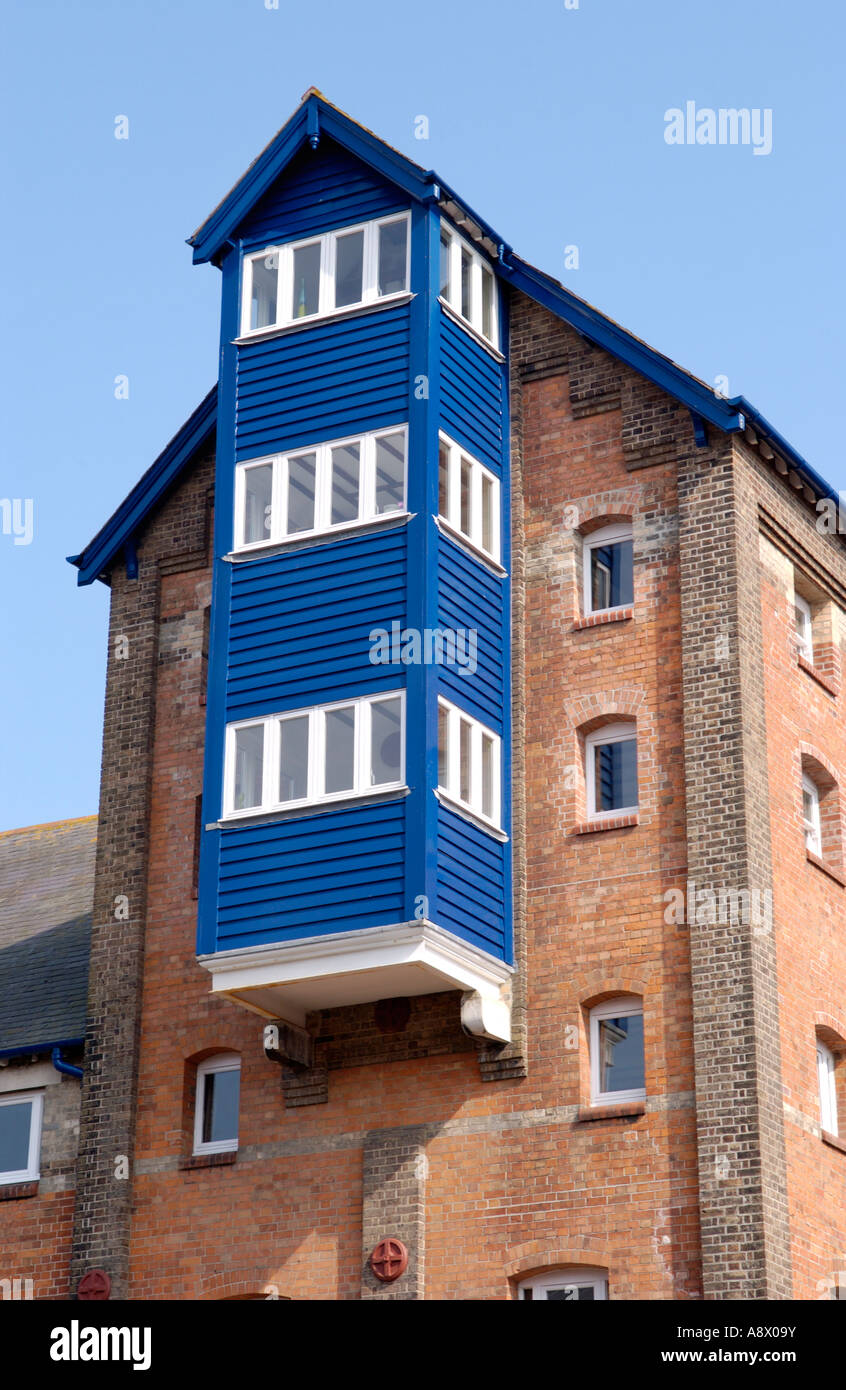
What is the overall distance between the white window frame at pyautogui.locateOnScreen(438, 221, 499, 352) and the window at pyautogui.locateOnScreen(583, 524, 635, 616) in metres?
3.41

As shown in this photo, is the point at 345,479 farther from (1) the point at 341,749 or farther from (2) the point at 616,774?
(2) the point at 616,774

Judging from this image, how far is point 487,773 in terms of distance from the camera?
28.7 meters

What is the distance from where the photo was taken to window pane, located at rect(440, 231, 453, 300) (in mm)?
30062

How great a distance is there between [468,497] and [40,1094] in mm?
10860

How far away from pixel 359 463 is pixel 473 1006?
301 inches

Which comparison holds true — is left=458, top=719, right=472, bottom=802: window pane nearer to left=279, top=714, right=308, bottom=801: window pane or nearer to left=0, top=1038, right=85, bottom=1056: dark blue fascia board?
left=279, top=714, right=308, bottom=801: window pane

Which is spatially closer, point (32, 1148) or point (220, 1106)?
point (220, 1106)

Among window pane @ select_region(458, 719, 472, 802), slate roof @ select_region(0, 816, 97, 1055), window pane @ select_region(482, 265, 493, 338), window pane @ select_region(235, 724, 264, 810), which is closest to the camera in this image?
window pane @ select_region(458, 719, 472, 802)

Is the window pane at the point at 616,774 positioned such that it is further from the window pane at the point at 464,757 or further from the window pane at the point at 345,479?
the window pane at the point at 345,479

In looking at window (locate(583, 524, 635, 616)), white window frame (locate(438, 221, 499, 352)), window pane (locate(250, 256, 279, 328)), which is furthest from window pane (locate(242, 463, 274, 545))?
window (locate(583, 524, 635, 616))

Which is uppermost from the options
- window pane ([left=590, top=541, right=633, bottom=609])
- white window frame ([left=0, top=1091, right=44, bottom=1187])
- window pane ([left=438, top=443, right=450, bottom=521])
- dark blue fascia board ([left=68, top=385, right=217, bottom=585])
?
dark blue fascia board ([left=68, top=385, right=217, bottom=585])

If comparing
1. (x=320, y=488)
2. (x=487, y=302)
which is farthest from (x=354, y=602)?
(x=487, y=302)

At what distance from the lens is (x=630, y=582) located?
29.7m
